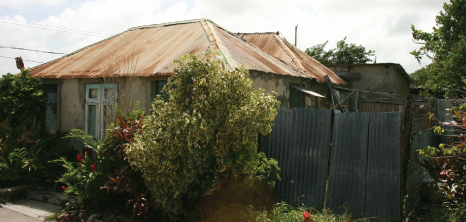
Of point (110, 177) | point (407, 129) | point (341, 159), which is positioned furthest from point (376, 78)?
point (110, 177)

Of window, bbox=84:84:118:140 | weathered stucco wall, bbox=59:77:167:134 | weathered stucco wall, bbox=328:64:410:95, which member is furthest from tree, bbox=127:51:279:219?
weathered stucco wall, bbox=328:64:410:95

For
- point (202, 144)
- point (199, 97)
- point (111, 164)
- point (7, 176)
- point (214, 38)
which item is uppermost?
point (214, 38)

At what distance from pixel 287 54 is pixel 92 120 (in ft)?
21.6

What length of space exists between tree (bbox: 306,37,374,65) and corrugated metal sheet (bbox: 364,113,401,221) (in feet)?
78.4

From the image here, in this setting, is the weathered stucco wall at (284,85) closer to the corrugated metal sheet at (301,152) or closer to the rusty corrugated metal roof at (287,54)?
the rusty corrugated metal roof at (287,54)

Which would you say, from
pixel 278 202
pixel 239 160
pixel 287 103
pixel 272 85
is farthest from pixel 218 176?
pixel 287 103

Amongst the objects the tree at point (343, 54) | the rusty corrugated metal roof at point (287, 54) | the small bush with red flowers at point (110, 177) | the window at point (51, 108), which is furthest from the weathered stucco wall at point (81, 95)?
the tree at point (343, 54)

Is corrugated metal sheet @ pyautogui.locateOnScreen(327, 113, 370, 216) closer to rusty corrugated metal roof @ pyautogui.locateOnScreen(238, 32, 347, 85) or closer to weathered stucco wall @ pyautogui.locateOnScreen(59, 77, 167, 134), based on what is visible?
weathered stucco wall @ pyautogui.locateOnScreen(59, 77, 167, 134)

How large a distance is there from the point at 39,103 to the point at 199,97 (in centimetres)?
609

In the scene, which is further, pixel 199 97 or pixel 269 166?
pixel 269 166

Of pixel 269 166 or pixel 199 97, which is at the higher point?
pixel 199 97

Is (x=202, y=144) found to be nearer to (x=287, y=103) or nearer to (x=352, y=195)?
(x=352, y=195)

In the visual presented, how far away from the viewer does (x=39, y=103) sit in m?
9.20

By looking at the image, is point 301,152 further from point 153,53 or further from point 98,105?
point 98,105
